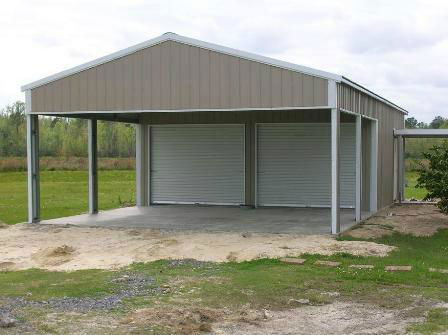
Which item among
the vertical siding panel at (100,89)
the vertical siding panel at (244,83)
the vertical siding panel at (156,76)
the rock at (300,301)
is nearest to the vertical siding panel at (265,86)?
the vertical siding panel at (244,83)

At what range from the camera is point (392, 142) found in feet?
63.6

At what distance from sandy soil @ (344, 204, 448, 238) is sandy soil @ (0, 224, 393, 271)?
1.22 metres

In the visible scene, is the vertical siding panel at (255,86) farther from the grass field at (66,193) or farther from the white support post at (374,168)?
the grass field at (66,193)

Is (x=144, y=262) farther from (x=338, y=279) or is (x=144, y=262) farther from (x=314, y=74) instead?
(x=314, y=74)

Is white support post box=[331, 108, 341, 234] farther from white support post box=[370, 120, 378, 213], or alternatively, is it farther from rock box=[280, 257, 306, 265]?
white support post box=[370, 120, 378, 213]

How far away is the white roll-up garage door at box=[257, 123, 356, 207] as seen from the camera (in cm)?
1703

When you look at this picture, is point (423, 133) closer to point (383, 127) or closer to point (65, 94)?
point (383, 127)

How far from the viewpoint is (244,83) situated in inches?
480

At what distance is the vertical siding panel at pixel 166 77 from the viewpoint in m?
12.7

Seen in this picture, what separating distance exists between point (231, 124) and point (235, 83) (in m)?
5.70

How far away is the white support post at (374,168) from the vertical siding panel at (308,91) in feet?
16.4

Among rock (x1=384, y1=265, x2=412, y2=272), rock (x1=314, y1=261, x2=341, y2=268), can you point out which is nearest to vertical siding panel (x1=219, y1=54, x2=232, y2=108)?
rock (x1=314, y1=261, x2=341, y2=268)

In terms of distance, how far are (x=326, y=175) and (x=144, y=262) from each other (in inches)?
335

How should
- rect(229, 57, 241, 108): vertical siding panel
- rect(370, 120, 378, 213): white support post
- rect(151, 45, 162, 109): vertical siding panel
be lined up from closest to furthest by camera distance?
rect(229, 57, 241, 108): vertical siding panel → rect(151, 45, 162, 109): vertical siding panel → rect(370, 120, 378, 213): white support post
